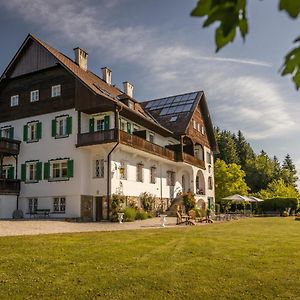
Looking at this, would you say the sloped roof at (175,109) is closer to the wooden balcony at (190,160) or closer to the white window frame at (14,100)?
the wooden balcony at (190,160)

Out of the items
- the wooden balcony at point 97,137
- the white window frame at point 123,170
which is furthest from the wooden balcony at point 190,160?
the wooden balcony at point 97,137

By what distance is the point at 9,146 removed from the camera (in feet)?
99.0

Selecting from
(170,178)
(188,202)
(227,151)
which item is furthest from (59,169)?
(227,151)

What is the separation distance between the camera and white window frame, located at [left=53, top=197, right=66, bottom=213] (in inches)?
1108

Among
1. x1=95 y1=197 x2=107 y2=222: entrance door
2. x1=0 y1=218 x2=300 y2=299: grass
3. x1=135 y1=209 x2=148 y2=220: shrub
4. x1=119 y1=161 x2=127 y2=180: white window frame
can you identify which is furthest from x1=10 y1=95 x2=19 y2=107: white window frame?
x1=0 y1=218 x2=300 y2=299: grass

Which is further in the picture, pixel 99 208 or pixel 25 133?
pixel 25 133

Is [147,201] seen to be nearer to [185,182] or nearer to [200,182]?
[185,182]

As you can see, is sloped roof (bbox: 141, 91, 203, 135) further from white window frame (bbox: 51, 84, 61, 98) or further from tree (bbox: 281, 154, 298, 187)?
tree (bbox: 281, 154, 298, 187)

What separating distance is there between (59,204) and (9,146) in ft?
19.8

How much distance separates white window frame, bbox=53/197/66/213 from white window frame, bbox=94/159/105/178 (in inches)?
111

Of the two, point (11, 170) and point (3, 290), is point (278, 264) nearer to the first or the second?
point (3, 290)

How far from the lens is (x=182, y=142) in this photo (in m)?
38.7

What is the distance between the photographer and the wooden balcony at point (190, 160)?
3710 centimetres

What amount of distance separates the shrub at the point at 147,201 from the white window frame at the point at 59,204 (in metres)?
6.29
